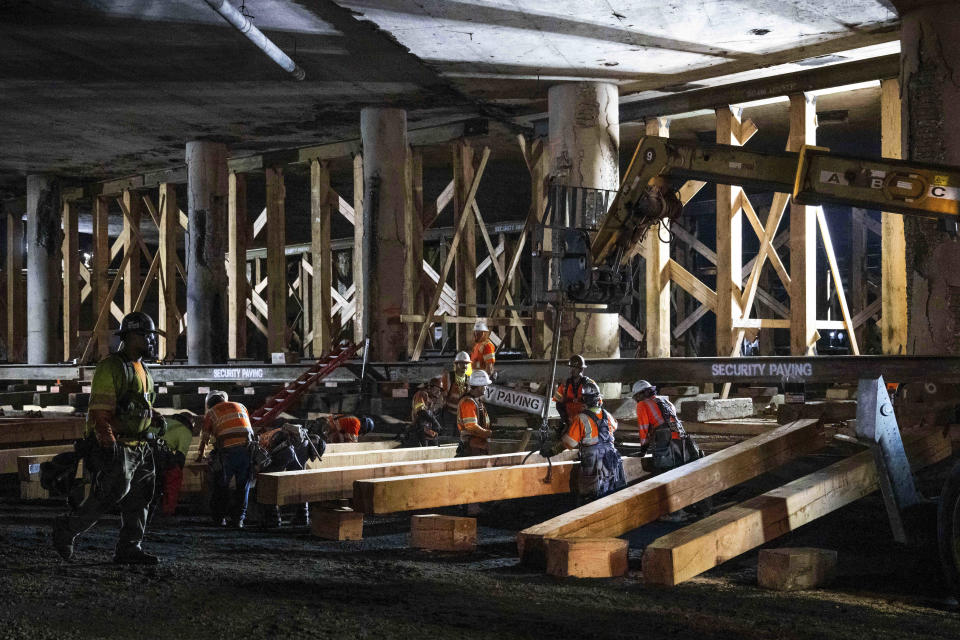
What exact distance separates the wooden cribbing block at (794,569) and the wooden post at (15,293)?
2120 cm

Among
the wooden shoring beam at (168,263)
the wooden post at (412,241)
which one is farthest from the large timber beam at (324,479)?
the wooden shoring beam at (168,263)

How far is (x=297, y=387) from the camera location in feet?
47.4

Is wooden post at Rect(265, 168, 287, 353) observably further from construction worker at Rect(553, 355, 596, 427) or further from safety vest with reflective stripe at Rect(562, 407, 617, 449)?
safety vest with reflective stripe at Rect(562, 407, 617, 449)

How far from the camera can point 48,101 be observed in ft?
51.9

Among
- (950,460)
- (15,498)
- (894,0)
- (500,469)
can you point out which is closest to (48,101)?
(15,498)

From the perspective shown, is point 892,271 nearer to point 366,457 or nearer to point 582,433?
point 582,433

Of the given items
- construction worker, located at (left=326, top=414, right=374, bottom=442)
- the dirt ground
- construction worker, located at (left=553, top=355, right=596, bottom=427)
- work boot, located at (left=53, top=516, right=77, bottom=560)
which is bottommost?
the dirt ground

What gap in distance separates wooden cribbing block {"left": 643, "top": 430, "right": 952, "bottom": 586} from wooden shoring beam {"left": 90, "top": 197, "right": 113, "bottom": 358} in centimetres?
1719

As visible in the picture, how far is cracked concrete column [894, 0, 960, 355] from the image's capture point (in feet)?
35.1

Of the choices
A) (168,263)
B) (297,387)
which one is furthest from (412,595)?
(168,263)

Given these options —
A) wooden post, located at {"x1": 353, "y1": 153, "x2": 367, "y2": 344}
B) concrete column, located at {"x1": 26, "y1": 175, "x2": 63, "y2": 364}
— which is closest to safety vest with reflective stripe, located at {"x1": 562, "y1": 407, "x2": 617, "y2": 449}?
wooden post, located at {"x1": 353, "y1": 153, "x2": 367, "y2": 344}

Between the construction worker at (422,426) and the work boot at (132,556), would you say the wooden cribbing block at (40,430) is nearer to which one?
the construction worker at (422,426)

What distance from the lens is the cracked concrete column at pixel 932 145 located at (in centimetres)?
1070

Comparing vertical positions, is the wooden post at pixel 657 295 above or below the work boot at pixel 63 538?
above
